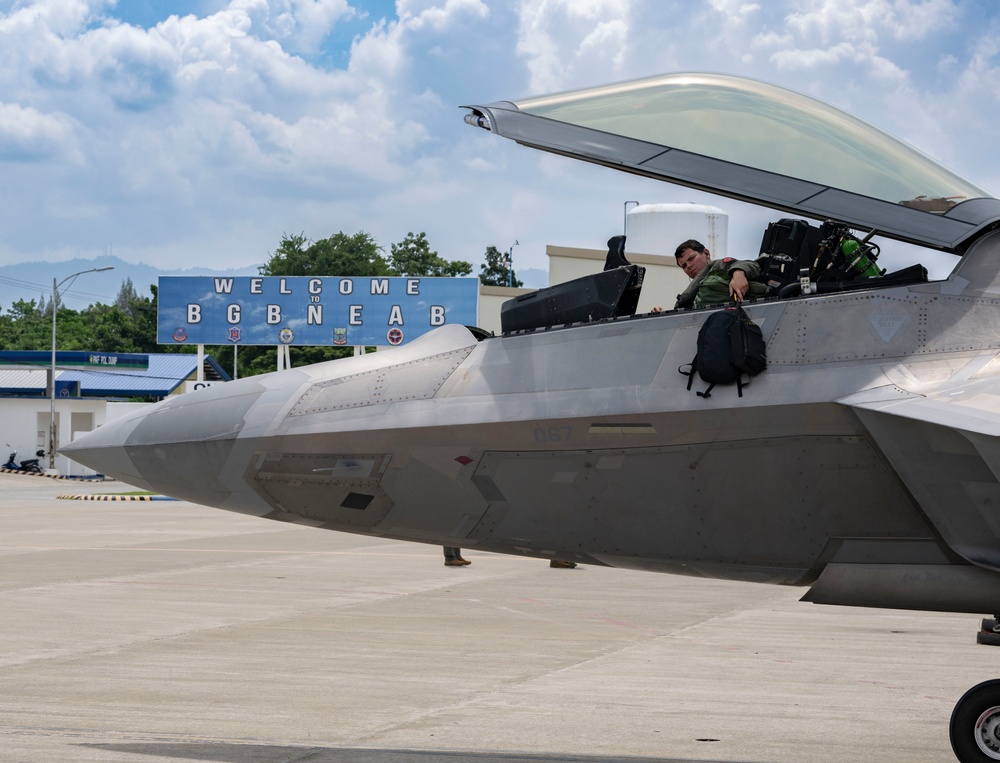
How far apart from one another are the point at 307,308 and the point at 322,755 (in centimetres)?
3853

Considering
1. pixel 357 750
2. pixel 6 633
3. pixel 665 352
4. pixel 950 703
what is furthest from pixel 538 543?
pixel 6 633

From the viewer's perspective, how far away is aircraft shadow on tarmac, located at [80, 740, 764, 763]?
6.76m

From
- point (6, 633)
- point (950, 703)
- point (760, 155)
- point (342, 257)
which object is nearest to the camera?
point (760, 155)

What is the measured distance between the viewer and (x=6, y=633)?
11781 millimetres

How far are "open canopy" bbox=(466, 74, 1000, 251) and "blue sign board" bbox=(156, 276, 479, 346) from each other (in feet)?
121

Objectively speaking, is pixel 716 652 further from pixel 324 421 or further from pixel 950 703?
pixel 324 421

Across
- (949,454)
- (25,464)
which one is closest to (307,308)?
(25,464)

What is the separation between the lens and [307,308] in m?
44.4

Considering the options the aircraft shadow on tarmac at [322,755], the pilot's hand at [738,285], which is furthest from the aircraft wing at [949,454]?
the aircraft shadow on tarmac at [322,755]

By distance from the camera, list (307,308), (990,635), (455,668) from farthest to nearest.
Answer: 1. (307,308)
2. (455,668)
3. (990,635)

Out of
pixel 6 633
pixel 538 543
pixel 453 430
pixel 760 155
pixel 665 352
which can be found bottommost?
pixel 6 633

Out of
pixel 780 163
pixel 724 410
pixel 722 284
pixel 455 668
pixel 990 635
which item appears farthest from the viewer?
pixel 455 668

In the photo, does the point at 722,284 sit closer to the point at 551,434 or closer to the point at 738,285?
the point at 738,285

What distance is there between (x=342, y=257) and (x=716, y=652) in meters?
84.5
